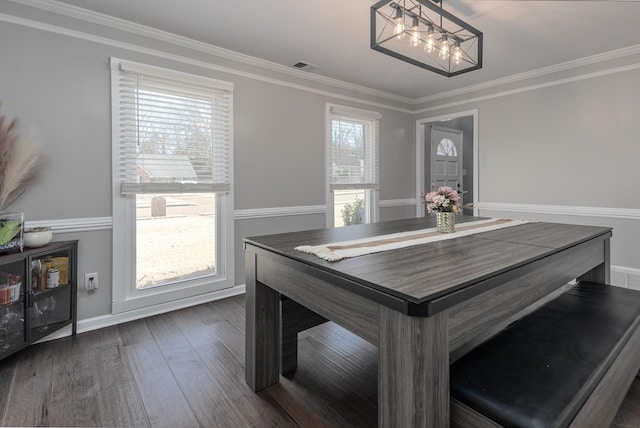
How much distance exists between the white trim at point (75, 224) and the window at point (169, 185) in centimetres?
8

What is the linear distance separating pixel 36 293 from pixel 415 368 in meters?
2.51

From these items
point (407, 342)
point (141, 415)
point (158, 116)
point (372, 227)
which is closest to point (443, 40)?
point (372, 227)

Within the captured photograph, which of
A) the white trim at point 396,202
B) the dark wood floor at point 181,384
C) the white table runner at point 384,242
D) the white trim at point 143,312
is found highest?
the white trim at point 396,202

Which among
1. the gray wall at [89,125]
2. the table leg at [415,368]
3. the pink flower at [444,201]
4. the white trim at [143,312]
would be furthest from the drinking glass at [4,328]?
the pink flower at [444,201]

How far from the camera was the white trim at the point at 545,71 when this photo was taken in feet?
10.2

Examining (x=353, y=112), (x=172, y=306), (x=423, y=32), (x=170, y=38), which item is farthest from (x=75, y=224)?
(x=353, y=112)

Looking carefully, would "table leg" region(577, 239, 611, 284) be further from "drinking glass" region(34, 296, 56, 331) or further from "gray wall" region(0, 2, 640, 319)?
"drinking glass" region(34, 296, 56, 331)

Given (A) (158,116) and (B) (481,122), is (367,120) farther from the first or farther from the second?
(A) (158,116)

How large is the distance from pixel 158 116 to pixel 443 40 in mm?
2333

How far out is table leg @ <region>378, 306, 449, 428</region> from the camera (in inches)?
33.9

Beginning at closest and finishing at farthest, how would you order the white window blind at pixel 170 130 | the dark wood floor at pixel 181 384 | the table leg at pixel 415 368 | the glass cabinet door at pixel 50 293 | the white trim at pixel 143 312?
the table leg at pixel 415 368, the dark wood floor at pixel 181 384, the glass cabinet door at pixel 50 293, the white trim at pixel 143 312, the white window blind at pixel 170 130

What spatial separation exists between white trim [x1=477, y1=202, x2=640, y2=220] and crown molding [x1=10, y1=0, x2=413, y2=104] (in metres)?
2.41

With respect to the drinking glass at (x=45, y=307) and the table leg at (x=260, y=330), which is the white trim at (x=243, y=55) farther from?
the table leg at (x=260, y=330)

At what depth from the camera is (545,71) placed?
3574 mm
